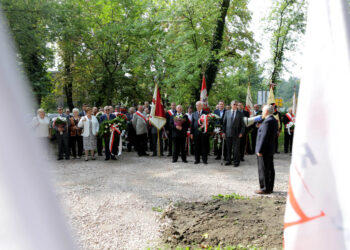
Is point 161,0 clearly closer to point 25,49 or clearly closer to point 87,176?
point 25,49

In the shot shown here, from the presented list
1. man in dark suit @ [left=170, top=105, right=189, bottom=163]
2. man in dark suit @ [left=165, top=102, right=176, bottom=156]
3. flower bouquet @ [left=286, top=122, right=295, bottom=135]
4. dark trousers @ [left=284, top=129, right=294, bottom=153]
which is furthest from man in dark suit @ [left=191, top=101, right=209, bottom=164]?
dark trousers @ [left=284, top=129, right=294, bottom=153]

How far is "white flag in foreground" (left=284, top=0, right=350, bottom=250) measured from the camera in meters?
1.84

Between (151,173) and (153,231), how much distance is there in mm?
4287

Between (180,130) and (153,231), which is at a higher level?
(180,130)

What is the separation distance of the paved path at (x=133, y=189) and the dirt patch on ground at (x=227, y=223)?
→ 1.33ft

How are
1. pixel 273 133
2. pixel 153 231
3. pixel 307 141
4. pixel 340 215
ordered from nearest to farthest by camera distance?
pixel 340 215, pixel 307 141, pixel 153 231, pixel 273 133

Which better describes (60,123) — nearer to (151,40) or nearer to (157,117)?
(157,117)

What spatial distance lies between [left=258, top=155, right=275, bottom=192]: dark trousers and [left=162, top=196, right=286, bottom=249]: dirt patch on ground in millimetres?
544

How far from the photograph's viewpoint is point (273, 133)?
22.1 feet

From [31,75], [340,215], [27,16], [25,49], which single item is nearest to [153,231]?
[340,215]

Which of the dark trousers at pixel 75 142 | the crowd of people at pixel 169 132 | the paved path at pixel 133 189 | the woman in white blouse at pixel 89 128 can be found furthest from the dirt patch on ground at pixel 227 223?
the dark trousers at pixel 75 142

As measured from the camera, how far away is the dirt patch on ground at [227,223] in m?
4.17

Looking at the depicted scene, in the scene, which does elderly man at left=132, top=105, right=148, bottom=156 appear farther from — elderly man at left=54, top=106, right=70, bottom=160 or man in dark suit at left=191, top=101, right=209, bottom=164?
elderly man at left=54, top=106, right=70, bottom=160

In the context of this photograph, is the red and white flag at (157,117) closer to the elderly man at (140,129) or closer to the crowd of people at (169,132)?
the crowd of people at (169,132)
